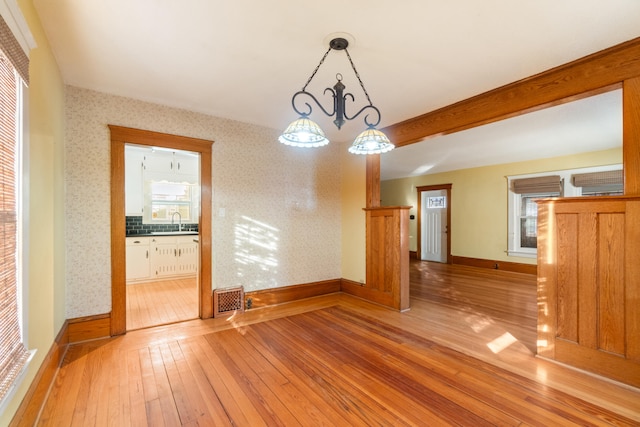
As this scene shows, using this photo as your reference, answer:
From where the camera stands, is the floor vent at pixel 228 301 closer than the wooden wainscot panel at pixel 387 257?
Yes

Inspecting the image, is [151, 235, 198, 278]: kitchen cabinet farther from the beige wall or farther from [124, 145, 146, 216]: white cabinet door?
the beige wall

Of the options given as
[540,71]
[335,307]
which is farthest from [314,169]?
[540,71]

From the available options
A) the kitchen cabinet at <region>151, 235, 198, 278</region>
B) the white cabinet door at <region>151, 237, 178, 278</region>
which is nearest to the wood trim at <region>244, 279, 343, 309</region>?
the kitchen cabinet at <region>151, 235, 198, 278</region>

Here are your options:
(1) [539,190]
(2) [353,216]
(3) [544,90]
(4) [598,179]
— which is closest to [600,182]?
(4) [598,179]

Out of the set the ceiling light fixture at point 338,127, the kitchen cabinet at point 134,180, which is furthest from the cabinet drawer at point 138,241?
the ceiling light fixture at point 338,127

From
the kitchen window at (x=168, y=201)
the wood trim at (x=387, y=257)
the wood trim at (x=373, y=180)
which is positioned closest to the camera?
the wood trim at (x=387, y=257)

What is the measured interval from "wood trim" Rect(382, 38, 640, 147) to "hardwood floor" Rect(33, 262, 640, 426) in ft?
7.33

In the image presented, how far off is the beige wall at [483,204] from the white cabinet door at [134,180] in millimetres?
7004

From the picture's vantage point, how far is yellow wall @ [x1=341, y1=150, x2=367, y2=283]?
174 inches

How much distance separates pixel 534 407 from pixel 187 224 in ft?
20.8

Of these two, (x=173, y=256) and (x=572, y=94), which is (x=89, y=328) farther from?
(x=572, y=94)

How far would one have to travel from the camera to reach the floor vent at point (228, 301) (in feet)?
11.6

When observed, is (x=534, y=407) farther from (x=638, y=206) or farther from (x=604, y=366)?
(x=638, y=206)

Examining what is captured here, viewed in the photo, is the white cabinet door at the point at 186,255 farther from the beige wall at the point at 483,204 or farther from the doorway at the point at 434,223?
the beige wall at the point at 483,204
